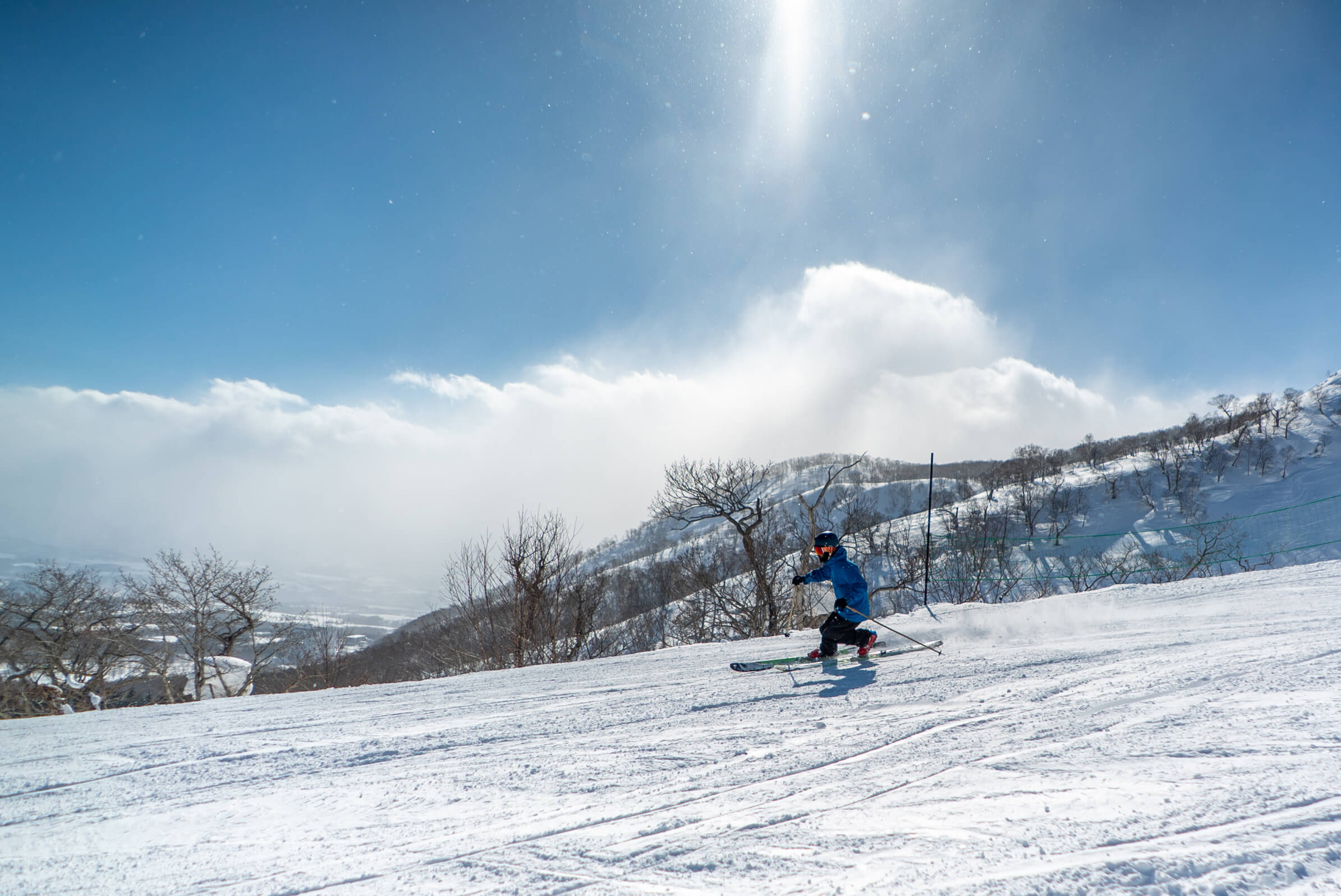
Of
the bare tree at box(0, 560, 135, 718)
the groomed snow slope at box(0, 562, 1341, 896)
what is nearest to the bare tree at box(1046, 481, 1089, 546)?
the groomed snow slope at box(0, 562, 1341, 896)

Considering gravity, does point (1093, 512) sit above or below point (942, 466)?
below

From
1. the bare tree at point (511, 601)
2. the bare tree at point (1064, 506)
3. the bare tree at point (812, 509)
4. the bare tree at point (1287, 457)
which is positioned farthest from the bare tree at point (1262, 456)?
the bare tree at point (511, 601)

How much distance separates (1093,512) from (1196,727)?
99402mm

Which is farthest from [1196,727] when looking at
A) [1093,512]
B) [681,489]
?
[1093,512]

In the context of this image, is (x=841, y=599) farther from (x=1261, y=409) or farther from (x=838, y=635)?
(x=1261, y=409)

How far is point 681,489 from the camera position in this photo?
779 inches

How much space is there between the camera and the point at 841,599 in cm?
680

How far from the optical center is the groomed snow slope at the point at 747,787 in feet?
6.50

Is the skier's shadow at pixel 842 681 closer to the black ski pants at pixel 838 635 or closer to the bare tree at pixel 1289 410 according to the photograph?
the black ski pants at pixel 838 635

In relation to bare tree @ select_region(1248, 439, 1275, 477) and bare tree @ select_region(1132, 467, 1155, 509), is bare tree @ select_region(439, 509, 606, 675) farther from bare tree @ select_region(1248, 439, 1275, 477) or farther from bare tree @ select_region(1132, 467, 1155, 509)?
bare tree @ select_region(1248, 439, 1275, 477)

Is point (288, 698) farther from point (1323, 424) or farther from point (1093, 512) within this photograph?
point (1323, 424)

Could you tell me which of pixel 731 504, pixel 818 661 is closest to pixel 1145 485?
pixel 731 504

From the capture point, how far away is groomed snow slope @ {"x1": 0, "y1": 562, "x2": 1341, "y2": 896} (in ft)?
6.50

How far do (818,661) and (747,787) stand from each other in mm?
4043
